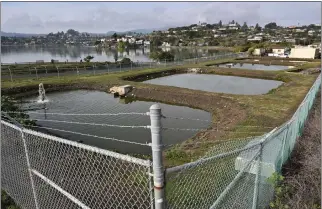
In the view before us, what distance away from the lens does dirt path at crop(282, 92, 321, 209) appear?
4.70 metres

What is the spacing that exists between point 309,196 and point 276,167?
0.73 metres

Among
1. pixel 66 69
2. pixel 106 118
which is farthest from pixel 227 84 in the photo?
pixel 66 69

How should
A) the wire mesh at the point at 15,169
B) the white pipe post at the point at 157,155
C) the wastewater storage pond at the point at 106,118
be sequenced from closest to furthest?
1. the white pipe post at the point at 157,155
2. the wire mesh at the point at 15,169
3. the wastewater storage pond at the point at 106,118

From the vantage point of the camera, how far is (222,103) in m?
17.3

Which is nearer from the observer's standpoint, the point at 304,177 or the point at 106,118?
the point at 304,177

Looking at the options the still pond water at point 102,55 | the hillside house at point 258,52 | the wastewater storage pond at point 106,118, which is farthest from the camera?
the still pond water at point 102,55

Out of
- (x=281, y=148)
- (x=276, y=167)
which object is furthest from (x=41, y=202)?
(x=281, y=148)

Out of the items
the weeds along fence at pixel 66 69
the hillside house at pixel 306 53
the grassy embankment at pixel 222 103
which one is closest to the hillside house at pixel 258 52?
the hillside house at pixel 306 53

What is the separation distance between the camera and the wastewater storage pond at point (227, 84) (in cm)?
2281

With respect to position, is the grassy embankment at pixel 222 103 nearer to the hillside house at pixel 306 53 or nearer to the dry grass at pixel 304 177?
the dry grass at pixel 304 177

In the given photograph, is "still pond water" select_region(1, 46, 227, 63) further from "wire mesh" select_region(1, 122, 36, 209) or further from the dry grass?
"wire mesh" select_region(1, 122, 36, 209)

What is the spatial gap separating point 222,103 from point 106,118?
729cm

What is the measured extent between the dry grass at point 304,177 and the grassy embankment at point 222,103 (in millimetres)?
2161

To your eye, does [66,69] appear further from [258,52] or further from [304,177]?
[258,52]
